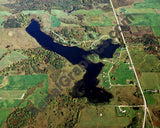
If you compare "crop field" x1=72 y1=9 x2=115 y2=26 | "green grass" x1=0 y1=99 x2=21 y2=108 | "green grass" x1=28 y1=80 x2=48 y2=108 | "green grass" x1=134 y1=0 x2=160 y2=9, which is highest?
"green grass" x1=134 y1=0 x2=160 y2=9

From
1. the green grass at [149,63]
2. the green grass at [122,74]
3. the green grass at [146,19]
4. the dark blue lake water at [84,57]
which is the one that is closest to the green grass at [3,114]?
the dark blue lake water at [84,57]

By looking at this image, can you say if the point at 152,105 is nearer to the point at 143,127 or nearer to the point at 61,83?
the point at 143,127

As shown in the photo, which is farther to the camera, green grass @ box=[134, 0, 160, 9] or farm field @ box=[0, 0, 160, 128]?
green grass @ box=[134, 0, 160, 9]

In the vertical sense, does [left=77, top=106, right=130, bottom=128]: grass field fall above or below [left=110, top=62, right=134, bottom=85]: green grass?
below

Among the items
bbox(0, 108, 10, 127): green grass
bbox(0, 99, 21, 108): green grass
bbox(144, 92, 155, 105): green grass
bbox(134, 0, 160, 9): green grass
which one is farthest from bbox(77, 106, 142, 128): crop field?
bbox(134, 0, 160, 9): green grass

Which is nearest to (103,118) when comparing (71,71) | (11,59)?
(71,71)

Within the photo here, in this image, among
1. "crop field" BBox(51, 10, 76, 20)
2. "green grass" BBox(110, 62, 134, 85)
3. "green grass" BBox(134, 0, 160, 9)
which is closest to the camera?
"green grass" BBox(110, 62, 134, 85)

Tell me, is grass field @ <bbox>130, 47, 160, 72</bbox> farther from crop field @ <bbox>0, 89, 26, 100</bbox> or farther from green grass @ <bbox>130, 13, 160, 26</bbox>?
crop field @ <bbox>0, 89, 26, 100</bbox>
